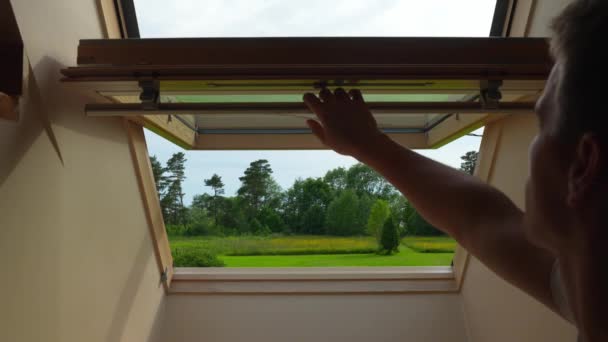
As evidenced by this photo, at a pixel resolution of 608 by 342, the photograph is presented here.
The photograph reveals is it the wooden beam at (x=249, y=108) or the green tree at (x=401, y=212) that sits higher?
the wooden beam at (x=249, y=108)

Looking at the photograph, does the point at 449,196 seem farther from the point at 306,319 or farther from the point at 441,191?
the point at 306,319

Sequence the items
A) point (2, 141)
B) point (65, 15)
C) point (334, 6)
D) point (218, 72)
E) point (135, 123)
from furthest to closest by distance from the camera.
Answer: point (334, 6), point (135, 123), point (65, 15), point (218, 72), point (2, 141)

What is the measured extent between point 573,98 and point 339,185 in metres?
1.53

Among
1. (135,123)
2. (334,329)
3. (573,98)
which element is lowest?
(334,329)

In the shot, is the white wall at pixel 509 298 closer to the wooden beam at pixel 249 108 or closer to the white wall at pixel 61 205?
the wooden beam at pixel 249 108

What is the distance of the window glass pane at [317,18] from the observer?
1.48m

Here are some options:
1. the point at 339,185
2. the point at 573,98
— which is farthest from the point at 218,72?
the point at 339,185

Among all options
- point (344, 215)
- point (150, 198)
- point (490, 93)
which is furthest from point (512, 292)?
point (150, 198)

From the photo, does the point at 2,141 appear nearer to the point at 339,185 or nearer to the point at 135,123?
the point at 135,123

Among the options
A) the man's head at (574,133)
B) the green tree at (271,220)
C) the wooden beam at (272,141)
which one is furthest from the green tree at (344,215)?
the man's head at (574,133)

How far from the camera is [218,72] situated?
881mm

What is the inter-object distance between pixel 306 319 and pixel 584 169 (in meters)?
1.57

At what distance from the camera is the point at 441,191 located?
0.75 meters

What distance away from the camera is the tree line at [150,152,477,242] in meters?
1.84
